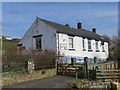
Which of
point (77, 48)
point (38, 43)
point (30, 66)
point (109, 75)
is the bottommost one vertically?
point (109, 75)

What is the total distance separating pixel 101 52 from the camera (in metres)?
28.1

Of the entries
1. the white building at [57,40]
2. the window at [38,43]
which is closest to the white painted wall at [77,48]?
the white building at [57,40]

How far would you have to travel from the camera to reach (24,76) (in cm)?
1139

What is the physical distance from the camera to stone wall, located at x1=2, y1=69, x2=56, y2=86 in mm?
10172

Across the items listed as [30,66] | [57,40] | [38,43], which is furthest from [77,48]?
[30,66]

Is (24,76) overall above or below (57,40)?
below

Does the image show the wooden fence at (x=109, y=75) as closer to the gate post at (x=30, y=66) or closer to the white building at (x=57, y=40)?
the gate post at (x=30, y=66)

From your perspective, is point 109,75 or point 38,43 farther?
point 38,43

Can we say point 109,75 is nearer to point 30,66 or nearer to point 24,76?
point 30,66

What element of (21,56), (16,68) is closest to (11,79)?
(16,68)

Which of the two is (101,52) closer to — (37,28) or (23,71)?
(37,28)

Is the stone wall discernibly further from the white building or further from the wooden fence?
the white building

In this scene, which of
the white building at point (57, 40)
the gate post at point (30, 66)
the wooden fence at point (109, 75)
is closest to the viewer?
the wooden fence at point (109, 75)

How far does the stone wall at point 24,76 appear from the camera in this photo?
33.4 feet
